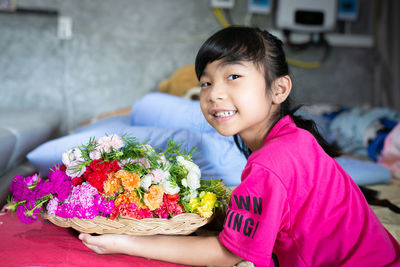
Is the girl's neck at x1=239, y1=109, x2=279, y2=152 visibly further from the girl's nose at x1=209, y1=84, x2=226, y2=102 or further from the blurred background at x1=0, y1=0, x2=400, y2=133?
the blurred background at x1=0, y1=0, x2=400, y2=133

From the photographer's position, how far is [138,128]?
4.07ft

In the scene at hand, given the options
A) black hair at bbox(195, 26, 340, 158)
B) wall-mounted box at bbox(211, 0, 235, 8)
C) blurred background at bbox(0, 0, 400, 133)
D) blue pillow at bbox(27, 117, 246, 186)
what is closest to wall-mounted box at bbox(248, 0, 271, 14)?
blurred background at bbox(0, 0, 400, 133)

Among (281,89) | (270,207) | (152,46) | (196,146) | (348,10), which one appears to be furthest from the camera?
(348,10)

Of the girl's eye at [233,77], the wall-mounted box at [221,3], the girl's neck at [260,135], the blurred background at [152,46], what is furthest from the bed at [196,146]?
the wall-mounted box at [221,3]

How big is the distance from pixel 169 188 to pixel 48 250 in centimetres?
29

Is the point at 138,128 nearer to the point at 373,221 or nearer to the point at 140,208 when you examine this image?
the point at 140,208

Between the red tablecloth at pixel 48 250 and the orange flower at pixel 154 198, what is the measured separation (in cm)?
13

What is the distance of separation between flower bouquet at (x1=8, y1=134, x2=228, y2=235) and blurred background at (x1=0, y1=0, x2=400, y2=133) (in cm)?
198

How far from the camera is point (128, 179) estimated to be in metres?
0.72

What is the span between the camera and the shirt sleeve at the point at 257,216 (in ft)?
2.14

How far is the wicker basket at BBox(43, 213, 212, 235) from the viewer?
0.71 metres

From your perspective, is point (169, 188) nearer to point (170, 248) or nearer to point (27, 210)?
point (170, 248)

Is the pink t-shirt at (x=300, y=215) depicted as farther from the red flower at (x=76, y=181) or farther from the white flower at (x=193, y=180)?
the red flower at (x=76, y=181)

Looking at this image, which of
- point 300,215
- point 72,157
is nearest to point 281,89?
point 300,215
